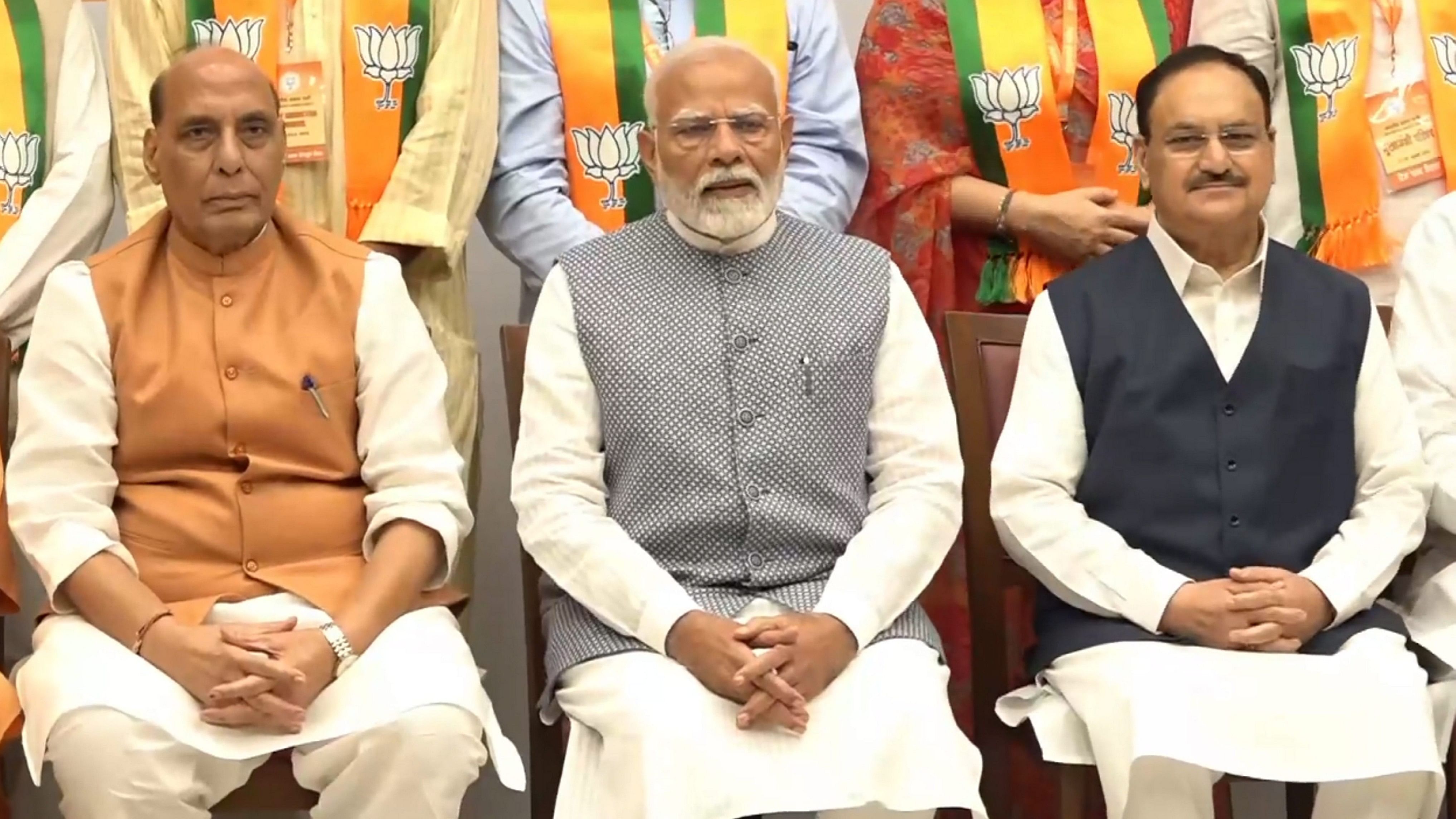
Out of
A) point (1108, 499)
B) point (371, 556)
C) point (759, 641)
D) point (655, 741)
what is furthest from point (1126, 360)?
point (371, 556)

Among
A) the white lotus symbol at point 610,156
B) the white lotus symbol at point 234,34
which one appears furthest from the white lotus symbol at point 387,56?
the white lotus symbol at point 610,156

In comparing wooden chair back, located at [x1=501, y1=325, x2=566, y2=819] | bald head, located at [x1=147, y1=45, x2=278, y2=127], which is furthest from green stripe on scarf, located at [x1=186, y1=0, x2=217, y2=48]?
wooden chair back, located at [x1=501, y1=325, x2=566, y2=819]

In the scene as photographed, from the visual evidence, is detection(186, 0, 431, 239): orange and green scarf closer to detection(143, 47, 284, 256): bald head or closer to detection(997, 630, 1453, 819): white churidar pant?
detection(143, 47, 284, 256): bald head

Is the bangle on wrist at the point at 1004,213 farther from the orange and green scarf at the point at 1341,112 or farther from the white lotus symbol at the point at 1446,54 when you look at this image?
the white lotus symbol at the point at 1446,54

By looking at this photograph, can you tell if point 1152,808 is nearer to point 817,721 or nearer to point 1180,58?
point 817,721

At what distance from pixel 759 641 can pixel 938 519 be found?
0.36 metres

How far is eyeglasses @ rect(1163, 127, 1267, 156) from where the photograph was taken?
9.11 feet

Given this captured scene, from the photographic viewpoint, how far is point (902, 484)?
8.77 feet

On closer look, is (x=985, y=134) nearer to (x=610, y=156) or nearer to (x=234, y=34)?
(x=610, y=156)

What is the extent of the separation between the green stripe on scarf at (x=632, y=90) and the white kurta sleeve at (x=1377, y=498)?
1154 millimetres

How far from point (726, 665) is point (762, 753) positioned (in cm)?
12

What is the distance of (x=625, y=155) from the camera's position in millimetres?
3221

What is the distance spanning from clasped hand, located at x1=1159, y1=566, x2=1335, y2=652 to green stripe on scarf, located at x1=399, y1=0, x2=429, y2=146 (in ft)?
4.73

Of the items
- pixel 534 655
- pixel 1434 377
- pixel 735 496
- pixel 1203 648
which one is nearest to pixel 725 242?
pixel 735 496
